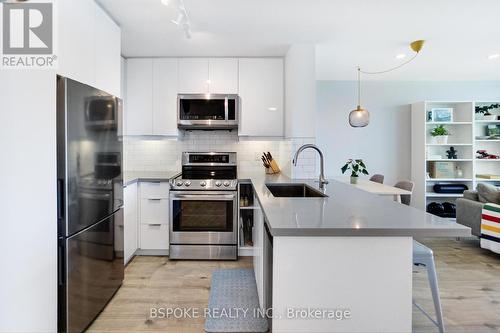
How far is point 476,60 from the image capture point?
153 inches

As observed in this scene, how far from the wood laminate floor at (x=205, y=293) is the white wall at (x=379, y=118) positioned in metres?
1.96

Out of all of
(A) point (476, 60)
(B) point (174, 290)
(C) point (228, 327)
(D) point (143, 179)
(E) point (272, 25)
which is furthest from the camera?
(A) point (476, 60)

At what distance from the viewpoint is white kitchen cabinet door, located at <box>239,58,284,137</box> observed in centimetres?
364

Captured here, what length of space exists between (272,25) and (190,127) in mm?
1534

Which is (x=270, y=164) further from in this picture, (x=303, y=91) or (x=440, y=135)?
(x=440, y=135)

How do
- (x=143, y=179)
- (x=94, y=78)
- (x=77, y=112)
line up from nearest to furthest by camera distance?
(x=77, y=112)
(x=94, y=78)
(x=143, y=179)

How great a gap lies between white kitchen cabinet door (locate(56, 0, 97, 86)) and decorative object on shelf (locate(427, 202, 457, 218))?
201 inches

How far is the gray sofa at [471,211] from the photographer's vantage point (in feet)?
11.6

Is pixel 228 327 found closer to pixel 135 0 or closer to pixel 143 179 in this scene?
pixel 143 179

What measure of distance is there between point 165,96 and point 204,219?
1595mm

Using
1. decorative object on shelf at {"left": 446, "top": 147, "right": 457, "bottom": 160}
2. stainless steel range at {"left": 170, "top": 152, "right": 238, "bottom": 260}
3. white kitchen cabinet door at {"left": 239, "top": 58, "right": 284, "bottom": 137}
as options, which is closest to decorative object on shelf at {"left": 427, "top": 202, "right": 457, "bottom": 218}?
decorative object on shelf at {"left": 446, "top": 147, "right": 457, "bottom": 160}

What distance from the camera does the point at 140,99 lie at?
364 cm

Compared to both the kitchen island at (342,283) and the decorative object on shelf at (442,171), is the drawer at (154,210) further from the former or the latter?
the decorative object on shelf at (442,171)

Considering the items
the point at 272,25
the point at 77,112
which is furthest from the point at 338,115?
the point at 77,112
